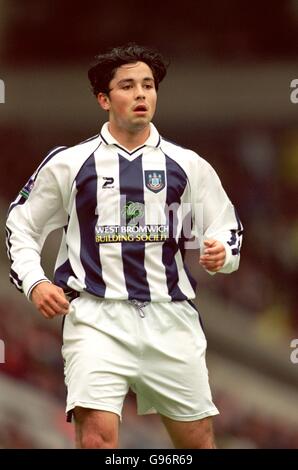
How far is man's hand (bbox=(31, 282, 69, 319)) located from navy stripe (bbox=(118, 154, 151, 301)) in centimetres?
25

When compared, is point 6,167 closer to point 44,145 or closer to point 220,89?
A: point 44,145

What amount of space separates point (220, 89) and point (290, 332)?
6.22ft

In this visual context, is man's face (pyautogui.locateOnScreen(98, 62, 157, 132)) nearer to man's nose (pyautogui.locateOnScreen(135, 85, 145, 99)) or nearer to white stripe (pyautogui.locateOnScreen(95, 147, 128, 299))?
man's nose (pyautogui.locateOnScreen(135, 85, 145, 99))

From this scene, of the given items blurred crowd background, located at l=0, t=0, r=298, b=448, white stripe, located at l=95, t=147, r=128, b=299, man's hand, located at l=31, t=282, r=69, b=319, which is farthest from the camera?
blurred crowd background, located at l=0, t=0, r=298, b=448

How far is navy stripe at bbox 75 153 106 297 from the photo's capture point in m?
4.19

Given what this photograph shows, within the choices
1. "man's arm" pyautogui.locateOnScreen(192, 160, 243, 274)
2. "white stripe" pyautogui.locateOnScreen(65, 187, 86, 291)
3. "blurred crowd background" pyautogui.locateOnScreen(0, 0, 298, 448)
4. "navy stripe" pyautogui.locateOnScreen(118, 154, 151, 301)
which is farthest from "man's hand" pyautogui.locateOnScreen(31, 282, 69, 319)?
"blurred crowd background" pyautogui.locateOnScreen(0, 0, 298, 448)

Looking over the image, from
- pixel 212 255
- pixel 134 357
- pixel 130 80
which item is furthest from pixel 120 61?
pixel 134 357

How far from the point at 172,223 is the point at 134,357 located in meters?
0.50

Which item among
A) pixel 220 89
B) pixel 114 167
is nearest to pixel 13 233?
pixel 114 167

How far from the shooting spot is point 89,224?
4.23 m

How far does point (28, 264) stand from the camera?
13.9ft

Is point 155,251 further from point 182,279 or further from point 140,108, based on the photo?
point 140,108

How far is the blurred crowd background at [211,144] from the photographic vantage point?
27.7 feet

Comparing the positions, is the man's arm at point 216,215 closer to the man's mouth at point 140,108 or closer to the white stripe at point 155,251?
the white stripe at point 155,251
